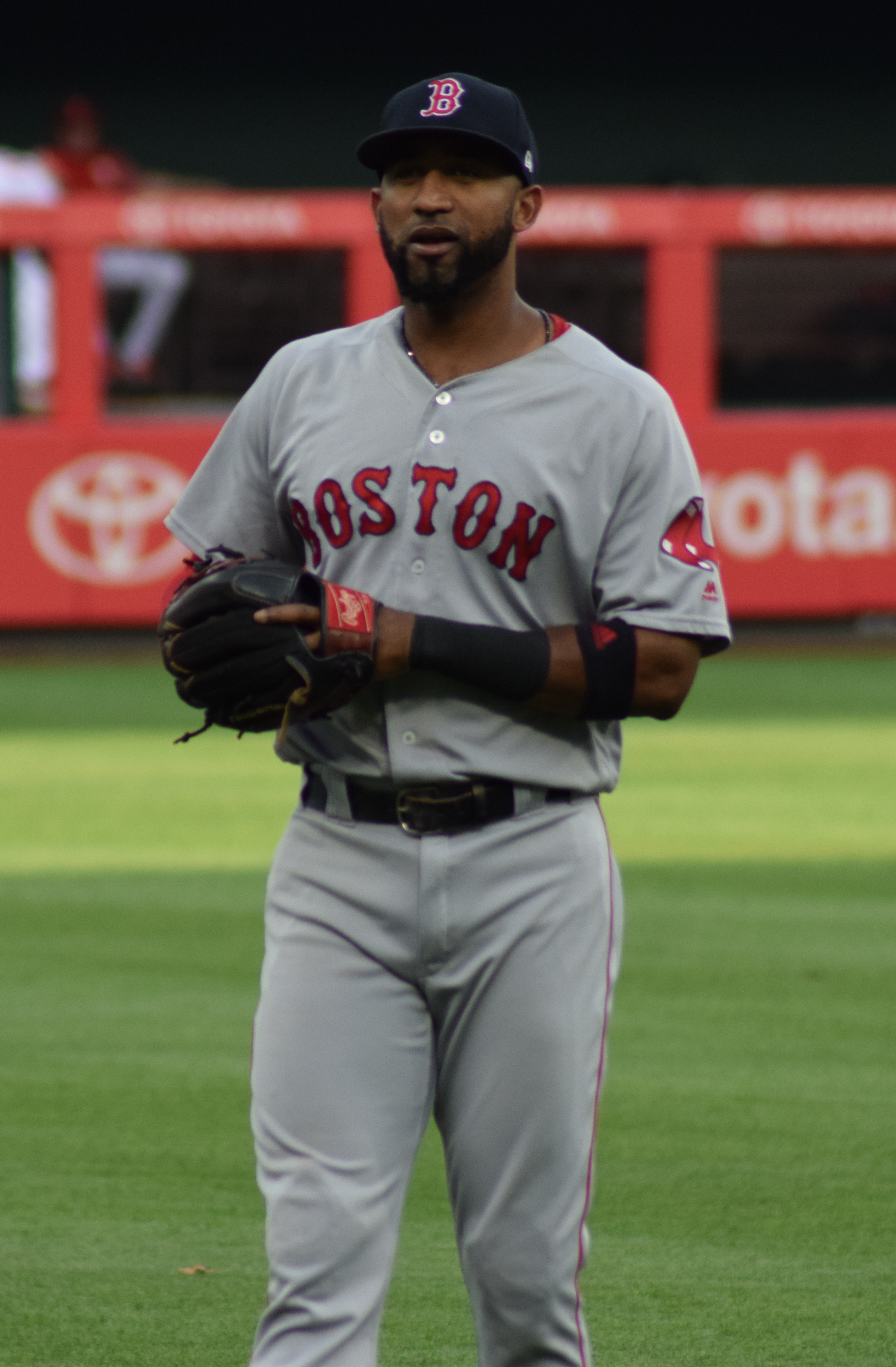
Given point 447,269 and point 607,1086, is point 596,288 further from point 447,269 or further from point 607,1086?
point 447,269

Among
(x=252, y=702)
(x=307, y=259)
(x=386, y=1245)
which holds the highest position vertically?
(x=307, y=259)

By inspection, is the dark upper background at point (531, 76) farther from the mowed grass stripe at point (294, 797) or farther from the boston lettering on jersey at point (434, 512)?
the boston lettering on jersey at point (434, 512)

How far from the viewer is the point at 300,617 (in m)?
3.17

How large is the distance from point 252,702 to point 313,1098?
0.54 meters

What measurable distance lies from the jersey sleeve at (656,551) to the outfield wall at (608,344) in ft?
44.7

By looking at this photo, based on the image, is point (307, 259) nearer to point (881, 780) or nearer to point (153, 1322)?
point (881, 780)

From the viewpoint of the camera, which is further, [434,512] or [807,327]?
[807,327]

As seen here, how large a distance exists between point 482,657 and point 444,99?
0.78m

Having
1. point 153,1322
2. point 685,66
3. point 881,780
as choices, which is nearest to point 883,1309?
point 153,1322

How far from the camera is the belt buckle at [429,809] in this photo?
10.7 feet

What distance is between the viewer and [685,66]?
25078 mm

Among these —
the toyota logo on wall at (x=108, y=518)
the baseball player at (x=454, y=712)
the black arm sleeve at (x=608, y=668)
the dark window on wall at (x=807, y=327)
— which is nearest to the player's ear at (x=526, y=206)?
the baseball player at (x=454, y=712)

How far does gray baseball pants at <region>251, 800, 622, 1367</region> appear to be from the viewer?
124 inches

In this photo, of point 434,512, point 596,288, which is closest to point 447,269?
point 434,512
